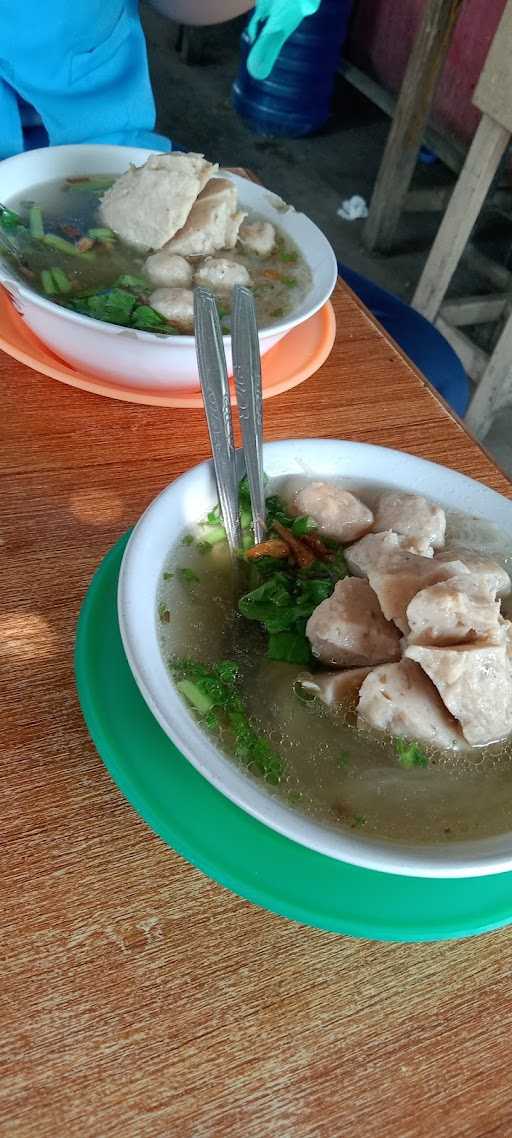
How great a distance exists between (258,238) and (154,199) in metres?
0.17

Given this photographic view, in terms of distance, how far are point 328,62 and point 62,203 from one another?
3311 mm

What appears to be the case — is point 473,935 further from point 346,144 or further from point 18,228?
point 346,144

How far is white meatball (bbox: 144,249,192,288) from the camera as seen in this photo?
1.12 metres

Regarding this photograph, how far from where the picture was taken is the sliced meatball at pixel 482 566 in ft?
2.48

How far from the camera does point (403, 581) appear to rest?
0.73 meters

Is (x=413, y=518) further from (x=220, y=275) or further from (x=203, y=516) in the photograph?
(x=220, y=275)

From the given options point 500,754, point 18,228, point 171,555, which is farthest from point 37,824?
point 18,228

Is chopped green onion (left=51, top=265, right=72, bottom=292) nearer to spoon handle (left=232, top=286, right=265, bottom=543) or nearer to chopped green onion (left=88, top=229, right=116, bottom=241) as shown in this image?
chopped green onion (left=88, top=229, right=116, bottom=241)

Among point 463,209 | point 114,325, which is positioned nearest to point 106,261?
point 114,325

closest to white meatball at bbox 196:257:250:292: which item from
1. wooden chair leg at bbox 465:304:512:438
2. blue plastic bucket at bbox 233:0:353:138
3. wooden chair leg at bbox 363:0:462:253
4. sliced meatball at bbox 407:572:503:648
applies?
sliced meatball at bbox 407:572:503:648

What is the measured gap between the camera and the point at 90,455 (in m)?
1.01

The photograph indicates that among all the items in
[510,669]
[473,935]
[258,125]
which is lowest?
[258,125]

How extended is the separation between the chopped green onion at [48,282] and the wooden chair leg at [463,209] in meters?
1.66

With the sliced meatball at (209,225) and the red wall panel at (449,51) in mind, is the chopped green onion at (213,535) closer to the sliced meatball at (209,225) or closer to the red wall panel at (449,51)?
the sliced meatball at (209,225)
